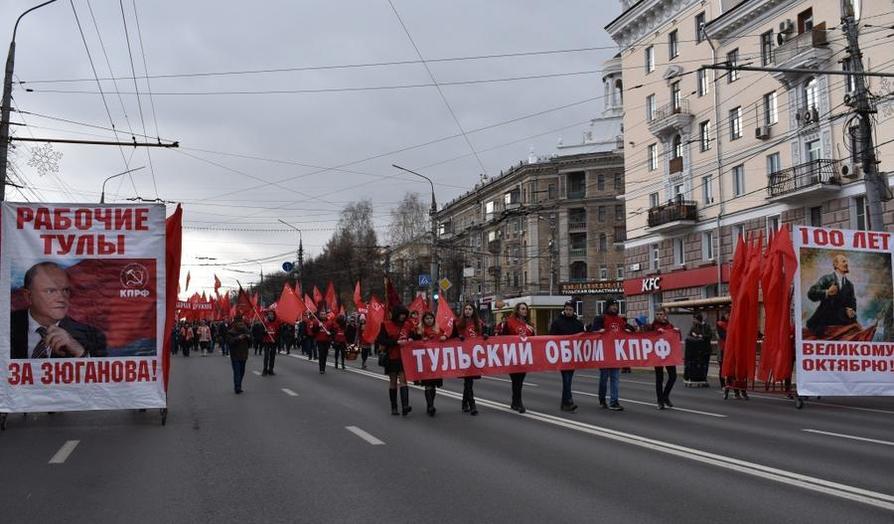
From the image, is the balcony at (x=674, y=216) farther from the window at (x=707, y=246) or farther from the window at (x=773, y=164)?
the window at (x=773, y=164)

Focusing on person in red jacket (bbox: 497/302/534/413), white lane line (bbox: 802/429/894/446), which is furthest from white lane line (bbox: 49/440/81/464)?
white lane line (bbox: 802/429/894/446)

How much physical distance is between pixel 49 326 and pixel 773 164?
32.3 metres

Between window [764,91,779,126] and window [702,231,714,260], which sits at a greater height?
window [764,91,779,126]

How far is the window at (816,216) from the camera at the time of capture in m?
35.2

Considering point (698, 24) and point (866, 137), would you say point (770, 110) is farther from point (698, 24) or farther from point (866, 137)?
point (866, 137)

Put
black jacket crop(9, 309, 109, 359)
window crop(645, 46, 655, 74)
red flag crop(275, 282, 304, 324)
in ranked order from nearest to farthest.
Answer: black jacket crop(9, 309, 109, 359), red flag crop(275, 282, 304, 324), window crop(645, 46, 655, 74)

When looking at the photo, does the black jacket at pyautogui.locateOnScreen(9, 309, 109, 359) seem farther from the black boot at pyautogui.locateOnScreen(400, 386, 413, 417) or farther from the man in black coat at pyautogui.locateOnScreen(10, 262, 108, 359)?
the black boot at pyautogui.locateOnScreen(400, 386, 413, 417)

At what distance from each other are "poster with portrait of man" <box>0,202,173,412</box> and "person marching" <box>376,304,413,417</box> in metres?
3.49

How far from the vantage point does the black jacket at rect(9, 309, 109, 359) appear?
12.6 m

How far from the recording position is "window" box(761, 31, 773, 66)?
37.2 m

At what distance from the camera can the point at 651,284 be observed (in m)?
47.8

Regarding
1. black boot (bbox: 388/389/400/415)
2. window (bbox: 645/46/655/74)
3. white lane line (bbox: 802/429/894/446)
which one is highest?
window (bbox: 645/46/655/74)

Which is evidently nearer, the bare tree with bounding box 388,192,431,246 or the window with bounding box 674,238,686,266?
the window with bounding box 674,238,686,266

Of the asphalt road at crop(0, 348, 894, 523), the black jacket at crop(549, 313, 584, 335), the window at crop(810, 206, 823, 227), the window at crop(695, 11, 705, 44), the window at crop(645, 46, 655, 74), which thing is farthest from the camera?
the window at crop(645, 46, 655, 74)
